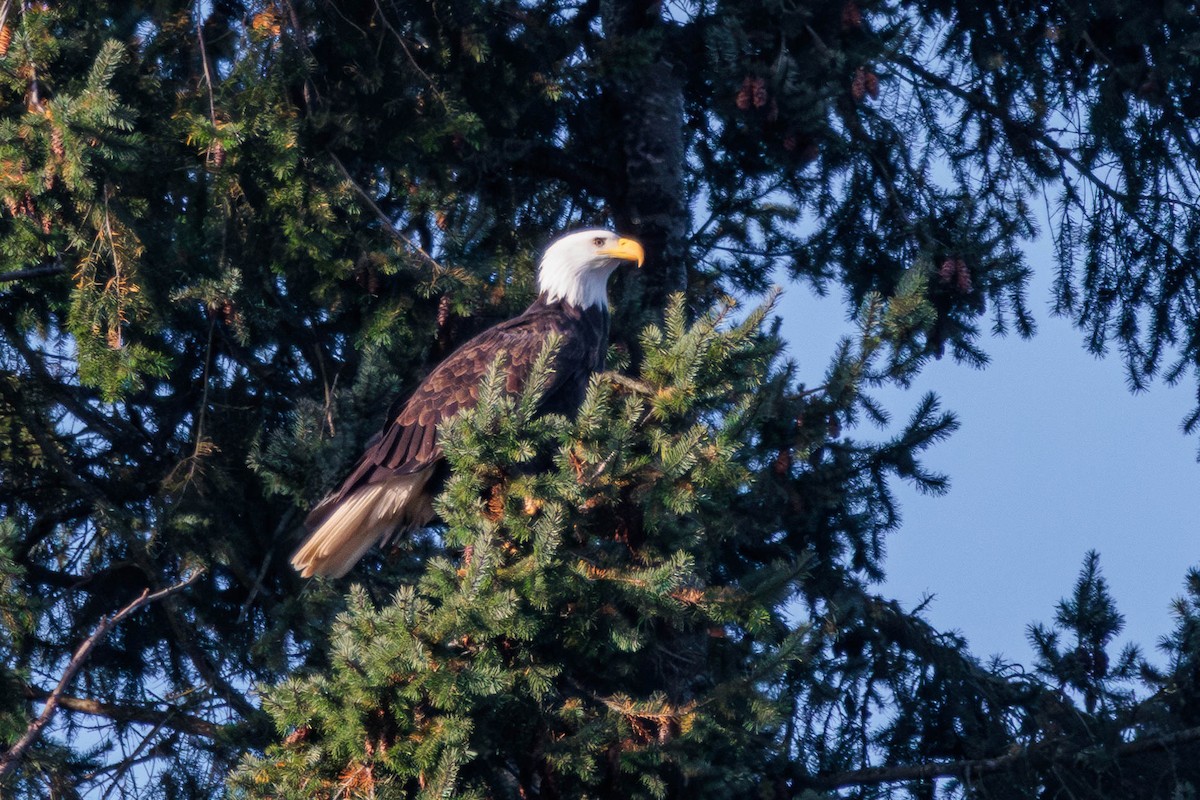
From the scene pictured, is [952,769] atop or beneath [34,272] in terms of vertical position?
beneath

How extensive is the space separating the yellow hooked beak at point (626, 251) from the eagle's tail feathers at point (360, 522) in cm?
130

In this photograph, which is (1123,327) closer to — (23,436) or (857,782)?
(857,782)

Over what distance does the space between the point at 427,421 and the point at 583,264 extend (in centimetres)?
116

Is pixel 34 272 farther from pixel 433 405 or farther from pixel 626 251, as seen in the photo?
pixel 626 251

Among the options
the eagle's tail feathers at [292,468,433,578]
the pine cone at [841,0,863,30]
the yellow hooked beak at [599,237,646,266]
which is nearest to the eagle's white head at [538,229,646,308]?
the yellow hooked beak at [599,237,646,266]

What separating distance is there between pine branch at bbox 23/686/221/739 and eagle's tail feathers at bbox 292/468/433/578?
682 mm

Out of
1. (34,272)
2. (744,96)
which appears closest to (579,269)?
(744,96)

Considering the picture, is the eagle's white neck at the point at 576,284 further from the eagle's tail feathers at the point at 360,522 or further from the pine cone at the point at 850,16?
the pine cone at the point at 850,16

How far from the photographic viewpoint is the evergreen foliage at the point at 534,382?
394 centimetres

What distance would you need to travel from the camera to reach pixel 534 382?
3752mm

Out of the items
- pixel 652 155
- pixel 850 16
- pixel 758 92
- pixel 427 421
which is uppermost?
pixel 652 155

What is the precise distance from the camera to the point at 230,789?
3.91m

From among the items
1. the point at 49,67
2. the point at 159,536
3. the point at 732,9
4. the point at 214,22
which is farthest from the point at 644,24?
the point at 159,536

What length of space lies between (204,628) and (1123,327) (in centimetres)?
Result: 469
